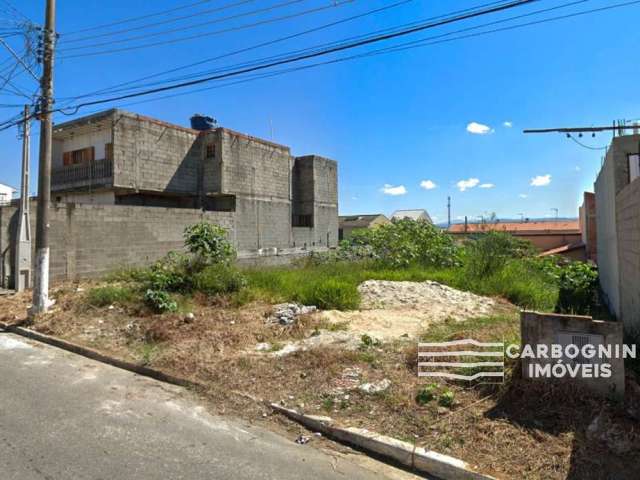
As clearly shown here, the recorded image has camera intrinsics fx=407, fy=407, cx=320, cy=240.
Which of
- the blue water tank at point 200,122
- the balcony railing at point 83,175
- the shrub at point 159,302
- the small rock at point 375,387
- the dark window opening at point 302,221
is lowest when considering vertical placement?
the small rock at point 375,387

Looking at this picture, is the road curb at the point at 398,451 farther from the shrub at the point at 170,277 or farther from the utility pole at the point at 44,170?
the utility pole at the point at 44,170

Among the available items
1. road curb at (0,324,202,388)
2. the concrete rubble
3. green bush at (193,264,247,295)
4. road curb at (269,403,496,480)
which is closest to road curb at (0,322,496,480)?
road curb at (269,403,496,480)

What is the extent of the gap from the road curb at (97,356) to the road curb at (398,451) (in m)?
1.70

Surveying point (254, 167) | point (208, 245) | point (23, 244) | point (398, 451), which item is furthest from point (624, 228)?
point (254, 167)

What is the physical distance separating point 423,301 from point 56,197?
67.0 ft

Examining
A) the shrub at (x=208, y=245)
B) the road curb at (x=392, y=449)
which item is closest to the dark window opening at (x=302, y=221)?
the shrub at (x=208, y=245)

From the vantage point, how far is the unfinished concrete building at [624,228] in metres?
5.16

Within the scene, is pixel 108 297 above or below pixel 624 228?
below

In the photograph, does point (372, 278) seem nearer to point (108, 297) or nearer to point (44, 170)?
point (108, 297)

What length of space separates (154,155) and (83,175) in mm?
3519

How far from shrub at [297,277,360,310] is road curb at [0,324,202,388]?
3685 millimetres

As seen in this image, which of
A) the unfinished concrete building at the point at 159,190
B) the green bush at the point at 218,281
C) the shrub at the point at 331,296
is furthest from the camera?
the unfinished concrete building at the point at 159,190

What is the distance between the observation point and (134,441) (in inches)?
135

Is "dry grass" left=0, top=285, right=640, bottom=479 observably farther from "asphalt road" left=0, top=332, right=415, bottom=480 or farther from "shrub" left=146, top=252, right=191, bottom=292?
"shrub" left=146, top=252, right=191, bottom=292
